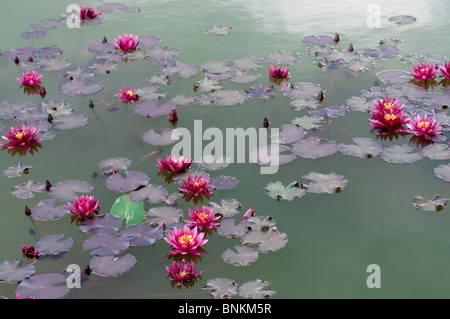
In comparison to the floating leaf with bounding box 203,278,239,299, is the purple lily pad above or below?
above

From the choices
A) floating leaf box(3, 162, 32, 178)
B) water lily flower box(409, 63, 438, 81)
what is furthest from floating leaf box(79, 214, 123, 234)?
water lily flower box(409, 63, 438, 81)

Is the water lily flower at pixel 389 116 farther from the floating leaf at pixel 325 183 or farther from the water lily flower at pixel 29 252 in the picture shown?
the water lily flower at pixel 29 252

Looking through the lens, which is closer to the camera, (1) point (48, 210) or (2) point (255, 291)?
(2) point (255, 291)

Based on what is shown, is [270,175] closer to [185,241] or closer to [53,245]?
[185,241]

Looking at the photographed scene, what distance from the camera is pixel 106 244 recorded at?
10.4 ft

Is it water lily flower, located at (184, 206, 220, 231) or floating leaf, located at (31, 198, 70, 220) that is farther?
floating leaf, located at (31, 198, 70, 220)

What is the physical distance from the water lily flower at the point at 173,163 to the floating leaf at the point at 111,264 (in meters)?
0.88

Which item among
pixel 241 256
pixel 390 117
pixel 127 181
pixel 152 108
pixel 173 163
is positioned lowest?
pixel 241 256

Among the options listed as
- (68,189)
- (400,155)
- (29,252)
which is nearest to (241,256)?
(29,252)

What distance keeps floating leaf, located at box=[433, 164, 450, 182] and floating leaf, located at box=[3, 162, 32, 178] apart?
9.84ft

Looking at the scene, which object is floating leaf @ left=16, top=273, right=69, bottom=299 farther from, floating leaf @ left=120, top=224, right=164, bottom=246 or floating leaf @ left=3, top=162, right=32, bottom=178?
floating leaf @ left=3, top=162, right=32, bottom=178

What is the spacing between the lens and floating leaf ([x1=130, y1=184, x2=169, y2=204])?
11.6 feet

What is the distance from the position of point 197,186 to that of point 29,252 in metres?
1.14

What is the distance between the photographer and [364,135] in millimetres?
4207
